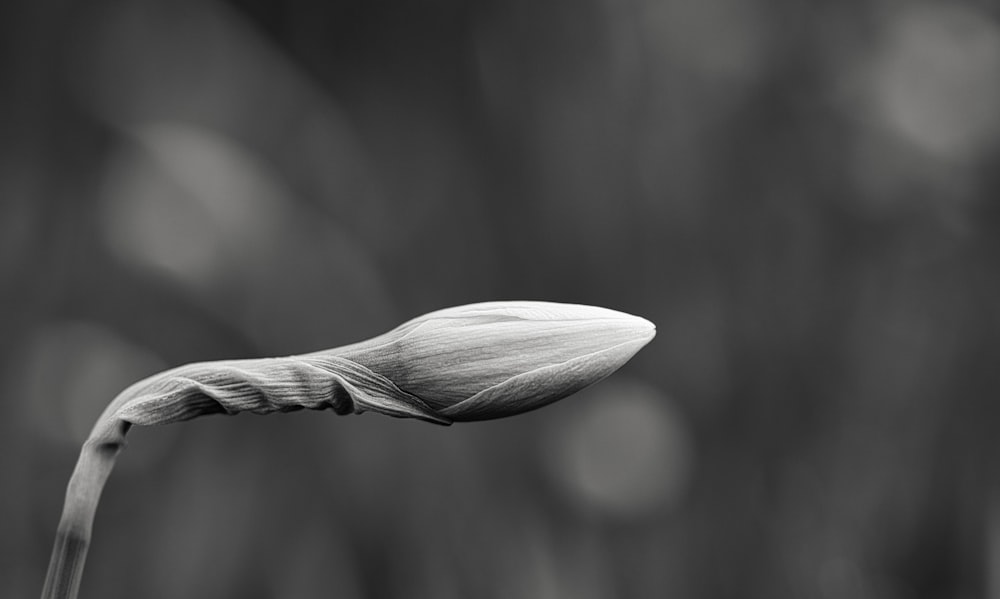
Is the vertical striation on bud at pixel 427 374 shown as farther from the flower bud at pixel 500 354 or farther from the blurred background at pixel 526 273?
the blurred background at pixel 526 273

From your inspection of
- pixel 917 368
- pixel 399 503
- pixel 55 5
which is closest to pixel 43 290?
pixel 55 5

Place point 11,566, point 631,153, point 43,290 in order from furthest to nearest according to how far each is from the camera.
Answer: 1. point 631,153
2. point 43,290
3. point 11,566

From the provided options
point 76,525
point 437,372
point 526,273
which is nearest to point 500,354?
point 437,372

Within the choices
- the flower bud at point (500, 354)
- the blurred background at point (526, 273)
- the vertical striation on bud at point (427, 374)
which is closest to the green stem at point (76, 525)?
the vertical striation on bud at point (427, 374)

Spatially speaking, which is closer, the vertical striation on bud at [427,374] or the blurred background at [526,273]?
the vertical striation on bud at [427,374]

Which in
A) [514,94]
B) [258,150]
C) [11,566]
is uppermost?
[514,94]

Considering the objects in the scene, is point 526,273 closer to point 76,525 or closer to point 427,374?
point 427,374

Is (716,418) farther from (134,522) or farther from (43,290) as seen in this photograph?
(43,290)
